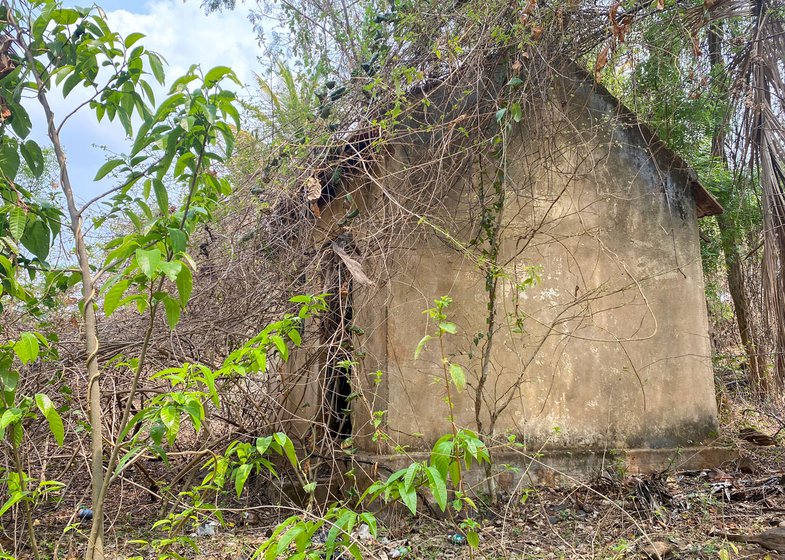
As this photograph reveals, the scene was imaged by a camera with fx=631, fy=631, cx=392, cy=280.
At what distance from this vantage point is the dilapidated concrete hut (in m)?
4.87

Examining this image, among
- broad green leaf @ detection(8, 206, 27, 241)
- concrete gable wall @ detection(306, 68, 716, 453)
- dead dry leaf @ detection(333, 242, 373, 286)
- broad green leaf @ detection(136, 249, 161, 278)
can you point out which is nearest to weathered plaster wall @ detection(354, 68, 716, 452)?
concrete gable wall @ detection(306, 68, 716, 453)

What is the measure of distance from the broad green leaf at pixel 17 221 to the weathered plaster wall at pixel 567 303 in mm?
2837

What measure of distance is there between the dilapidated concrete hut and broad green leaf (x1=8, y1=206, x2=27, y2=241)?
8.32 ft

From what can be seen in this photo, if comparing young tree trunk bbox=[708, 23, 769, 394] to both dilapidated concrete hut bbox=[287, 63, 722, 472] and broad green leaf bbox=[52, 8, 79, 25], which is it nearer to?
dilapidated concrete hut bbox=[287, 63, 722, 472]

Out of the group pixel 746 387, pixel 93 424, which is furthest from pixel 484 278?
pixel 746 387

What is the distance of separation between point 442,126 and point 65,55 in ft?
9.98

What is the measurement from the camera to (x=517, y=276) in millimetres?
5188

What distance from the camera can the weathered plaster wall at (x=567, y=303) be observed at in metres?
4.95

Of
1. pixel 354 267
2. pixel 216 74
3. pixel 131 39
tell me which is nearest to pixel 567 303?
pixel 354 267

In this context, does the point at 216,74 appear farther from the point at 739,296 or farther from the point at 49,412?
the point at 739,296

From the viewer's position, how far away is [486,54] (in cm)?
502

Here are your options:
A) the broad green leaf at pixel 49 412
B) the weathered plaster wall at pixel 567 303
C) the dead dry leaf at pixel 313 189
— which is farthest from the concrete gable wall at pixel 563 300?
the broad green leaf at pixel 49 412

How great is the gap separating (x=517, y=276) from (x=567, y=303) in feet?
1.91

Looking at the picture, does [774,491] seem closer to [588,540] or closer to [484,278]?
[588,540]
